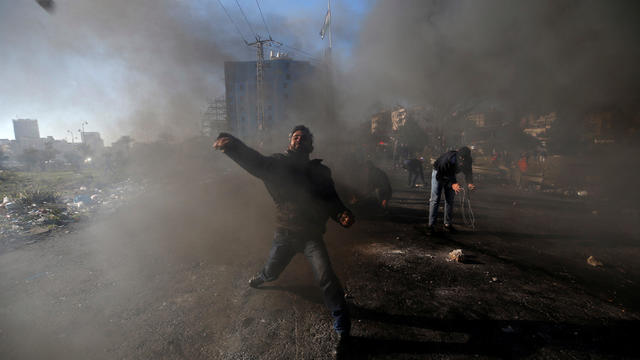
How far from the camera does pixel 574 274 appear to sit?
2848 millimetres

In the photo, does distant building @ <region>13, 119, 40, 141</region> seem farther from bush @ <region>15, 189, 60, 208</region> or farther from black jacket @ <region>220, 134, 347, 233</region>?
black jacket @ <region>220, 134, 347, 233</region>

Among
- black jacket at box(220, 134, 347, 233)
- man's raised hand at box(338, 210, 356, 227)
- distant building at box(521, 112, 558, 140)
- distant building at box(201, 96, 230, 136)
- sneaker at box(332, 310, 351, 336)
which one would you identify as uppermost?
distant building at box(201, 96, 230, 136)

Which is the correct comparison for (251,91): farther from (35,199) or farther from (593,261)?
(593,261)

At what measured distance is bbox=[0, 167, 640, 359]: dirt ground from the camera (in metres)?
1.83

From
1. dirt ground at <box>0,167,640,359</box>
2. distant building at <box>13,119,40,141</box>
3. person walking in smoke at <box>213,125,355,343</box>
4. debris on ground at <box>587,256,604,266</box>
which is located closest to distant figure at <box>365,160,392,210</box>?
dirt ground at <box>0,167,640,359</box>

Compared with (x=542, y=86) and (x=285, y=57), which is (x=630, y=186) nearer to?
(x=542, y=86)

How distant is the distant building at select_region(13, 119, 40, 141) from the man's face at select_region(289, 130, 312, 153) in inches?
1483

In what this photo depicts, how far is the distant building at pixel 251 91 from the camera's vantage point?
3909cm

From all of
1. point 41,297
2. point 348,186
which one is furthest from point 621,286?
point 41,297

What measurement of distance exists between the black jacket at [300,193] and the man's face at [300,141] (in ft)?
0.28

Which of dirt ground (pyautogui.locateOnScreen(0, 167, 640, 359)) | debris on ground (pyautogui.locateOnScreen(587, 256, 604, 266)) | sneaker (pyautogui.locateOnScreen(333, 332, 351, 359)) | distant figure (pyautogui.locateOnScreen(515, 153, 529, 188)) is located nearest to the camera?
sneaker (pyautogui.locateOnScreen(333, 332, 351, 359))

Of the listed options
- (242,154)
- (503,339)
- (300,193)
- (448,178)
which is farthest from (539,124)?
(242,154)

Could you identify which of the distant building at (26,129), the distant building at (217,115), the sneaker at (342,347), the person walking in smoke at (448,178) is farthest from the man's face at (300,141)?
the distant building at (217,115)

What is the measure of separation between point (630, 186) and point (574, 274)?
18.2ft
